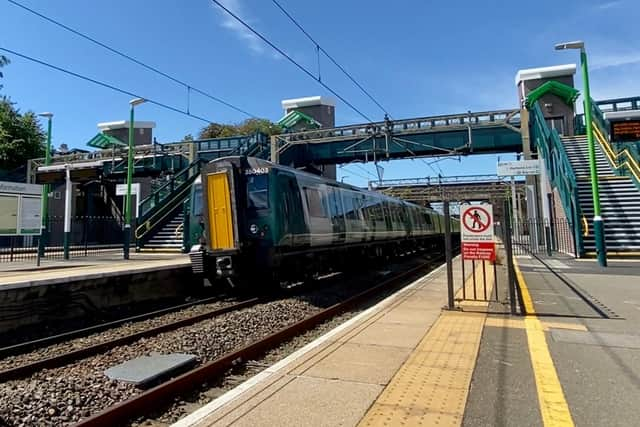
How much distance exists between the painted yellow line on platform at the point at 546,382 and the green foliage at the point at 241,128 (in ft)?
177

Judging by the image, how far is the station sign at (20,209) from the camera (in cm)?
1290

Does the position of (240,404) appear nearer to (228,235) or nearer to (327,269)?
(228,235)

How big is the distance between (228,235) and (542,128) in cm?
2035

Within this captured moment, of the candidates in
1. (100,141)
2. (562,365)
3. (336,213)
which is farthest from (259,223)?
(100,141)

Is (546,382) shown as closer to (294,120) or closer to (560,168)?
(560,168)

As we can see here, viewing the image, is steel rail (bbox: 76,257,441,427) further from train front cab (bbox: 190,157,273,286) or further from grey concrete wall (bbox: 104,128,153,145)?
grey concrete wall (bbox: 104,128,153,145)

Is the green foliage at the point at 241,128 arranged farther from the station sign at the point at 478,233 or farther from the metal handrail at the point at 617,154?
the station sign at the point at 478,233

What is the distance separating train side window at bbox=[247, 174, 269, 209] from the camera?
1046 centimetres

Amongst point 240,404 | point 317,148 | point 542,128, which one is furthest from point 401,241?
point 240,404

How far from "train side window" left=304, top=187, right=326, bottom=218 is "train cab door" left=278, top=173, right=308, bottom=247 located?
0.51 metres

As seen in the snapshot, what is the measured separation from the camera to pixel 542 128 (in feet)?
79.5

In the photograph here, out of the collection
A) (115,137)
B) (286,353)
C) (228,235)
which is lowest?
(286,353)

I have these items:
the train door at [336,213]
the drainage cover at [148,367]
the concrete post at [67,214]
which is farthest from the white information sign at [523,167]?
the drainage cover at [148,367]

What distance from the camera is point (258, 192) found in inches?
415
